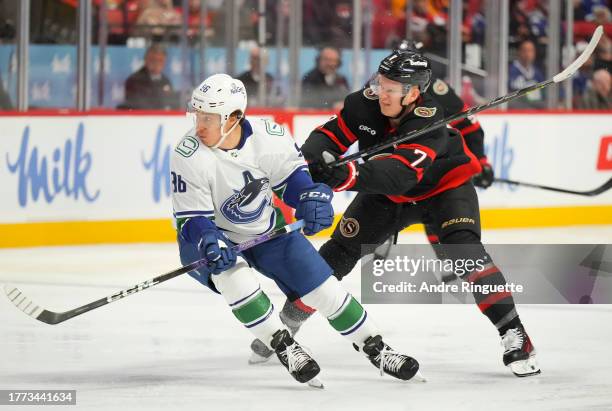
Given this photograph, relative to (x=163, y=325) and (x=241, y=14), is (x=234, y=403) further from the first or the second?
(x=241, y=14)

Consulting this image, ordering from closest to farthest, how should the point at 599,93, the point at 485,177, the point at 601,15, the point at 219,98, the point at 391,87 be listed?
the point at 219,98, the point at 391,87, the point at 485,177, the point at 599,93, the point at 601,15

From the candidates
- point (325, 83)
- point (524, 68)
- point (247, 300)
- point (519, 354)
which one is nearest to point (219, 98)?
point (247, 300)

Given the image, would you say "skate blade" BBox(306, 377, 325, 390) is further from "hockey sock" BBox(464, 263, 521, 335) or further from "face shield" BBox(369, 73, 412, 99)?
"face shield" BBox(369, 73, 412, 99)

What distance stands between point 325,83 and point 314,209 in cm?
465

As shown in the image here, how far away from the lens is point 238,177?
3725mm

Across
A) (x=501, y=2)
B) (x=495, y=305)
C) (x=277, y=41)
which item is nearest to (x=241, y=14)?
(x=277, y=41)

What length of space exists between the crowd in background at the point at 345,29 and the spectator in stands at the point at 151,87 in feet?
0.19

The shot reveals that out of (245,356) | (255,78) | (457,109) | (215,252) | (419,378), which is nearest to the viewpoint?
(215,252)

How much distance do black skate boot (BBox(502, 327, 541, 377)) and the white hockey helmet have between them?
1106 millimetres

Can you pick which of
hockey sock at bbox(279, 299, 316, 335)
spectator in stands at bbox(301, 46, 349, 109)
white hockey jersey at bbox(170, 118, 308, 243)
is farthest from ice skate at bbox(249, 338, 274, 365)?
spectator in stands at bbox(301, 46, 349, 109)

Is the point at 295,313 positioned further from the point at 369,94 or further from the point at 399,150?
the point at 369,94

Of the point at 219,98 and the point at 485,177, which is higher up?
the point at 219,98

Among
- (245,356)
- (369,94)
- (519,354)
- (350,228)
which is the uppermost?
(369,94)

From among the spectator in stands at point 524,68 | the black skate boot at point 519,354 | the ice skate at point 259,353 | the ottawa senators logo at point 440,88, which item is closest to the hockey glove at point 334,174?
the ice skate at point 259,353
